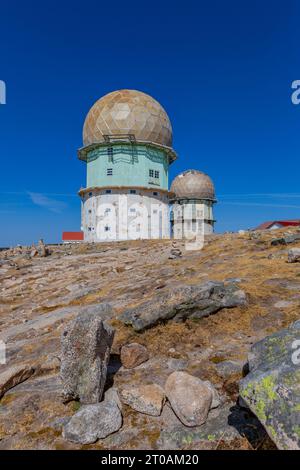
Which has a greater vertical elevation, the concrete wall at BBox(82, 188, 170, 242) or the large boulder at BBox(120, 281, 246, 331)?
the concrete wall at BBox(82, 188, 170, 242)

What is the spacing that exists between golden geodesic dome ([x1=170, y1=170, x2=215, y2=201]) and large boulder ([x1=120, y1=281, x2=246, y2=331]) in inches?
1700

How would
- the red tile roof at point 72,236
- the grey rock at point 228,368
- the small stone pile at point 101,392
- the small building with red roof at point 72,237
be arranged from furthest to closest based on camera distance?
the red tile roof at point 72,236, the small building with red roof at point 72,237, the grey rock at point 228,368, the small stone pile at point 101,392

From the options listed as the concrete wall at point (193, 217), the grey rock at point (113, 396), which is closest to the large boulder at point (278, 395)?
the grey rock at point (113, 396)

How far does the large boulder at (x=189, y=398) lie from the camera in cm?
377

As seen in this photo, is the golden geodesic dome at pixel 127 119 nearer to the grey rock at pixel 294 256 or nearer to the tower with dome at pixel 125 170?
the tower with dome at pixel 125 170

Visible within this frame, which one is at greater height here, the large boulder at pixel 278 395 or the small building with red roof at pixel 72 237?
the small building with red roof at pixel 72 237

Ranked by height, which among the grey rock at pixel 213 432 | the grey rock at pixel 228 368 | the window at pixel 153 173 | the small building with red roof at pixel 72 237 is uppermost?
the window at pixel 153 173

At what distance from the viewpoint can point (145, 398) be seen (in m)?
4.16

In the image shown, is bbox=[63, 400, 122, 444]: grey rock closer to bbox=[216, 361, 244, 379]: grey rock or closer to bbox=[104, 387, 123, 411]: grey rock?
bbox=[104, 387, 123, 411]: grey rock

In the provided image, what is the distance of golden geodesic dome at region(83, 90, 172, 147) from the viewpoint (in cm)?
3111

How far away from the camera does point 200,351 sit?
17.9 feet

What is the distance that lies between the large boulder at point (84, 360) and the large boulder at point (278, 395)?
2.08 meters

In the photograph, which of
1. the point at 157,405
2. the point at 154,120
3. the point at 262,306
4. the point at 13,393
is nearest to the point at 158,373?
the point at 157,405

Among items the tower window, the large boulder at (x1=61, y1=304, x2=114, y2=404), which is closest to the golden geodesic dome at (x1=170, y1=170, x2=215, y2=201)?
the tower window
